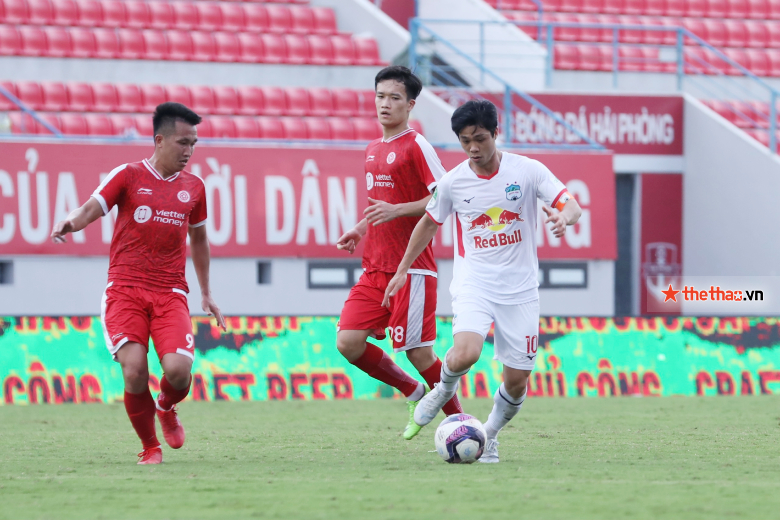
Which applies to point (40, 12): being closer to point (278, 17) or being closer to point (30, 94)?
point (30, 94)

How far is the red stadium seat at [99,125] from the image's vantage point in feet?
48.8

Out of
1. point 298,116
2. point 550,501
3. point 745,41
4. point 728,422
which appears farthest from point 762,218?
point 550,501

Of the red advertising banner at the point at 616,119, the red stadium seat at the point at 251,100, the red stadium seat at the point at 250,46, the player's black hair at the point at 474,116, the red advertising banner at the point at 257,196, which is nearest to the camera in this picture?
the player's black hair at the point at 474,116

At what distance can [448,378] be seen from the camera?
6.04 metres

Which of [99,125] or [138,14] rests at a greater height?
[138,14]

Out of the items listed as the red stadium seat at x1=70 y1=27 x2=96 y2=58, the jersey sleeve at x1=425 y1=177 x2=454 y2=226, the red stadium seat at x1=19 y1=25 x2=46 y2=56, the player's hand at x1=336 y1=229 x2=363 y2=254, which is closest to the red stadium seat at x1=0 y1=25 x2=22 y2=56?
the red stadium seat at x1=19 y1=25 x2=46 y2=56

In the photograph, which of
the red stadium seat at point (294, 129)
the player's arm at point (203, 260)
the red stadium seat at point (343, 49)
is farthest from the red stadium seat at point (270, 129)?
the player's arm at point (203, 260)

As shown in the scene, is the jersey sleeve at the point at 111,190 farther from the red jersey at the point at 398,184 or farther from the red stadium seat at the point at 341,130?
the red stadium seat at the point at 341,130

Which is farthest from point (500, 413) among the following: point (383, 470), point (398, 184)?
point (398, 184)

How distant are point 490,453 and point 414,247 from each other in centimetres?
120

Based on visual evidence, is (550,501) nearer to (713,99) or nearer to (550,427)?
(550,427)

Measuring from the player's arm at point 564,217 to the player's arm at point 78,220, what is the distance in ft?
7.60

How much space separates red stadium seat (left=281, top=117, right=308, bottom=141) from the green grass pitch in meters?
6.69

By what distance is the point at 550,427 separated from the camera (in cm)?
826
